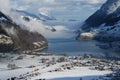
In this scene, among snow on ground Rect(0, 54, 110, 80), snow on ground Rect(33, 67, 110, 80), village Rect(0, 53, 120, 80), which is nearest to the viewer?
snow on ground Rect(33, 67, 110, 80)

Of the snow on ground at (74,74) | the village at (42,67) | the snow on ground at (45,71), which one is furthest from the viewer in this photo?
the village at (42,67)

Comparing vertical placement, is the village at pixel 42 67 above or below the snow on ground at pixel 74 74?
above

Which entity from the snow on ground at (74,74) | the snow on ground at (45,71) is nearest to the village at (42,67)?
the snow on ground at (45,71)

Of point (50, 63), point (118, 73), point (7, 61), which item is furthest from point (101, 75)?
point (7, 61)

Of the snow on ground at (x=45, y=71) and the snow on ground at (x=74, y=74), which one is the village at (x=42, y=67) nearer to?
the snow on ground at (x=45, y=71)

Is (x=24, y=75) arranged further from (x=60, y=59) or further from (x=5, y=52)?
(x=5, y=52)

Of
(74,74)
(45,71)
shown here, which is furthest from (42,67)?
(74,74)

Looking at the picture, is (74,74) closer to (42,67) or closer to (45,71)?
(45,71)

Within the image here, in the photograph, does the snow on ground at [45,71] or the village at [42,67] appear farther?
the village at [42,67]

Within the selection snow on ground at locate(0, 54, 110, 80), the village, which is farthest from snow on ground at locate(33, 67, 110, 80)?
the village

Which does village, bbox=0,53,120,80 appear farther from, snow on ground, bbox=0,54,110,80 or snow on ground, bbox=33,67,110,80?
snow on ground, bbox=33,67,110,80
